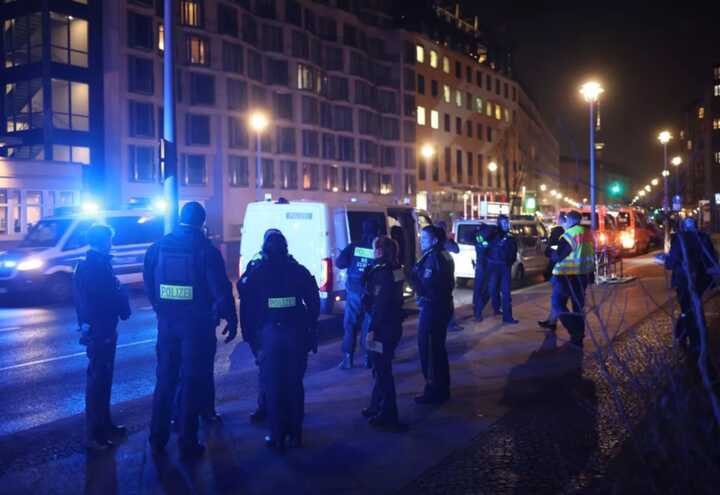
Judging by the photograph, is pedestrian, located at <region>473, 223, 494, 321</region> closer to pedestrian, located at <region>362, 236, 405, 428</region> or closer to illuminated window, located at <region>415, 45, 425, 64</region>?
pedestrian, located at <region>362, 236, 405, 428</region>

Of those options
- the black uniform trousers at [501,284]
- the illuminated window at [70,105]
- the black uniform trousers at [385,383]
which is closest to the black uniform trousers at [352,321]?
the black uniform trousers at [385,383]

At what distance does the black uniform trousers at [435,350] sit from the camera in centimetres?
661

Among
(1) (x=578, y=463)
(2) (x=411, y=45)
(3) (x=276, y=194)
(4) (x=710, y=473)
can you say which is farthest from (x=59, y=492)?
(2) (x=411, y=45)

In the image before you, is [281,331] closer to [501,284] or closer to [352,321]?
[352,321]

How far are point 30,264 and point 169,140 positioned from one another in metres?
4.75

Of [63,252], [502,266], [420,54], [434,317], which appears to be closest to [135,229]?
[63,252]

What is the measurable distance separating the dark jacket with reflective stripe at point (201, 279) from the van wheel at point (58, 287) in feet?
36.5

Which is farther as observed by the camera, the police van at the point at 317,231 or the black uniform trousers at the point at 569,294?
the police van at the point at 317,231

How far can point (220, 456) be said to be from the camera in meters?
5.26

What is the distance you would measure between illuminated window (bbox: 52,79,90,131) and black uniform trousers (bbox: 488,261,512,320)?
3390cm

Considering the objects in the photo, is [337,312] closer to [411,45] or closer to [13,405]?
[13,405]

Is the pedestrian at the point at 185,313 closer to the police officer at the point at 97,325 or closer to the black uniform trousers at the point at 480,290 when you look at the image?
the police officer at the point at 97,325

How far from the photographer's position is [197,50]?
160ft

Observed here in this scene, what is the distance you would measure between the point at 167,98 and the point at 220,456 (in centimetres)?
896
